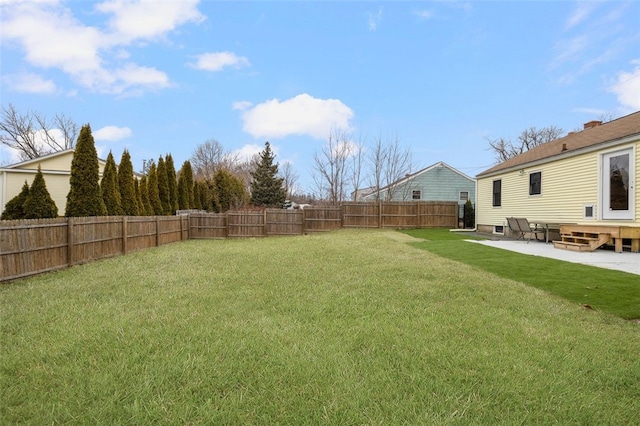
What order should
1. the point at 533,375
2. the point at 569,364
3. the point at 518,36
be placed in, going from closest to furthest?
1. the point at 533,375
2. the point at 569,364
3. the point at 518,36

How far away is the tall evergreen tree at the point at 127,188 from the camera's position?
465 inches

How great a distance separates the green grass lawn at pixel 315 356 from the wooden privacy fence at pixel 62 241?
5.23ft

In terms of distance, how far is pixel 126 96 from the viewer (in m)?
13.4

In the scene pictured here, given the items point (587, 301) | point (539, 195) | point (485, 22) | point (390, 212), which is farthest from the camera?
point (390, 212)

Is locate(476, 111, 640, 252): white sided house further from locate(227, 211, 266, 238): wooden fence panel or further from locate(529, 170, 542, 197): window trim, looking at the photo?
locate(227, 211, 266, 238): wooden fence panel

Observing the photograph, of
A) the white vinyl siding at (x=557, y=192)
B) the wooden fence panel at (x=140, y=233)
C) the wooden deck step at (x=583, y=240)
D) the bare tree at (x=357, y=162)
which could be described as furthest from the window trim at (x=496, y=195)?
the wooden fence panel at (x=140, y=233)

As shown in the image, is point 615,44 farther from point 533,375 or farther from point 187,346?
point 187,346

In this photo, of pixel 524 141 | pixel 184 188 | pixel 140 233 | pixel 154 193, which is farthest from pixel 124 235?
pixel 524 141

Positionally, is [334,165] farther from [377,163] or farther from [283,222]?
[283,222]

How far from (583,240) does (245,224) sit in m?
12.8

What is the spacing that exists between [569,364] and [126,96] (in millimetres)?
15774

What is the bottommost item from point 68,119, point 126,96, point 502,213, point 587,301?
point 587,301

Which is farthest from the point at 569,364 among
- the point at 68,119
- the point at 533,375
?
the point at 68,119

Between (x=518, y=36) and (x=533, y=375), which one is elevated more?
(x=518, y=36)
